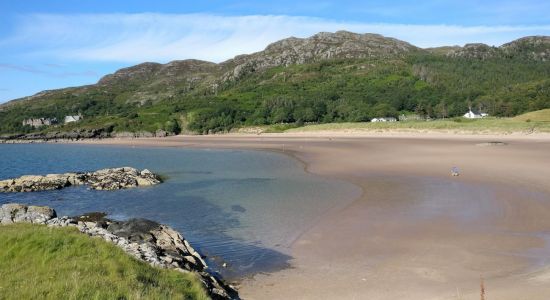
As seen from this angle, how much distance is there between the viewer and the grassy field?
64125 mm

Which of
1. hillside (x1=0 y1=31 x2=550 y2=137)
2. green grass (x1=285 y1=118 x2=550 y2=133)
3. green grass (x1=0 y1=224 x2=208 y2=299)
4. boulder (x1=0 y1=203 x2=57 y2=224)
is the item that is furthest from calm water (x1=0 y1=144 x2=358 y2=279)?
hillside (x1=0 y1=31 x2=550 y2=137)

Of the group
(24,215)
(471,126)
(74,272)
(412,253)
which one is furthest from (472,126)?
(74,272)

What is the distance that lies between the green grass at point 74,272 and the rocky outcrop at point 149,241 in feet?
3.44

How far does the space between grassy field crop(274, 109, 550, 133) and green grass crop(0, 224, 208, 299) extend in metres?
64.3

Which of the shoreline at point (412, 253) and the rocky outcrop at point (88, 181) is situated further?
the rocky outcrop at point (88, 181)

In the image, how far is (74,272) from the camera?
27.1 feet

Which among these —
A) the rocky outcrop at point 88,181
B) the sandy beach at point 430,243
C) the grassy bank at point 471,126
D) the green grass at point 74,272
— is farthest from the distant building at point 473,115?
the green grass at point 74,272

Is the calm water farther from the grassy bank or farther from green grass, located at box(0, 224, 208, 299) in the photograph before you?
the grassy bank

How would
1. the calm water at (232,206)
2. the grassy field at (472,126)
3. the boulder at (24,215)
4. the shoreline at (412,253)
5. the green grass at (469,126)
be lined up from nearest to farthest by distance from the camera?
the shoreline at (412,253), the boulder at (24,215), the calm water at (232,206), the green grass at (469,126), the grassy field at (472,126)

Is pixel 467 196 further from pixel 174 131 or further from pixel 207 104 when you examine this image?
pixel 207 104

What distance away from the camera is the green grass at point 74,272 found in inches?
280

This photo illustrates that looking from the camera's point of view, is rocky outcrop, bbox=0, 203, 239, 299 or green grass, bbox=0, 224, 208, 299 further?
rocky outcrop, bbox=0, 203, 239, 299

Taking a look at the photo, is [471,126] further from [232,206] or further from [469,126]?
[232,206]

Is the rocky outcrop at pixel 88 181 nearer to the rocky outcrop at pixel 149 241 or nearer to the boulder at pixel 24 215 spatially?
the boulder at pixel 24 215
